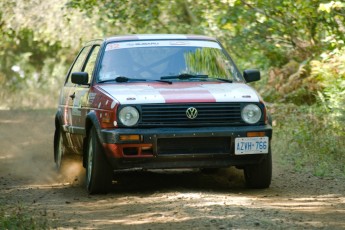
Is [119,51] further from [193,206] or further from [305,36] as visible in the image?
[305,36]

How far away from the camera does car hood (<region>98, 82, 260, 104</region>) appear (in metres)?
8.41

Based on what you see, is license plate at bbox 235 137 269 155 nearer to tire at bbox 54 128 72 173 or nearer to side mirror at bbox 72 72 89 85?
side mirror at bbox 72 72 89 85

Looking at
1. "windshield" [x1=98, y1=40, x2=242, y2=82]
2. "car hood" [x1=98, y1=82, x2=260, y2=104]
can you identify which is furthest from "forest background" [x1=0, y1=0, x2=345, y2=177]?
"car hood" [x1=98, y1=82, x2=260, y2=104]

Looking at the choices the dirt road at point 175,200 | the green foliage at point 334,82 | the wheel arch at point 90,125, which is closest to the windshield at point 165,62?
the wheel arch at point 90,125

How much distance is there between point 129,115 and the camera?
27.4 ft

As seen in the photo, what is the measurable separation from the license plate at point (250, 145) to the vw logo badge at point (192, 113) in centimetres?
48

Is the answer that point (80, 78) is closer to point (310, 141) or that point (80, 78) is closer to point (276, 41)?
point (310, 141)

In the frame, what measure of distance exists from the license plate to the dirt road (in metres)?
0.45

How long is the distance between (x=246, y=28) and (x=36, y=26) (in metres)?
8.97

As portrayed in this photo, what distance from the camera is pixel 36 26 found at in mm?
25016

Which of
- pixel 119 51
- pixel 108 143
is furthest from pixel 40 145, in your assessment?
pixel 108 143

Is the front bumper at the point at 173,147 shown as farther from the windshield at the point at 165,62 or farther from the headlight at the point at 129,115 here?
the windshield at the point at 165,62

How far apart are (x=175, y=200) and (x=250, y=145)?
39.7 inches

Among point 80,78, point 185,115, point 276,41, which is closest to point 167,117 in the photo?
point 185,115
